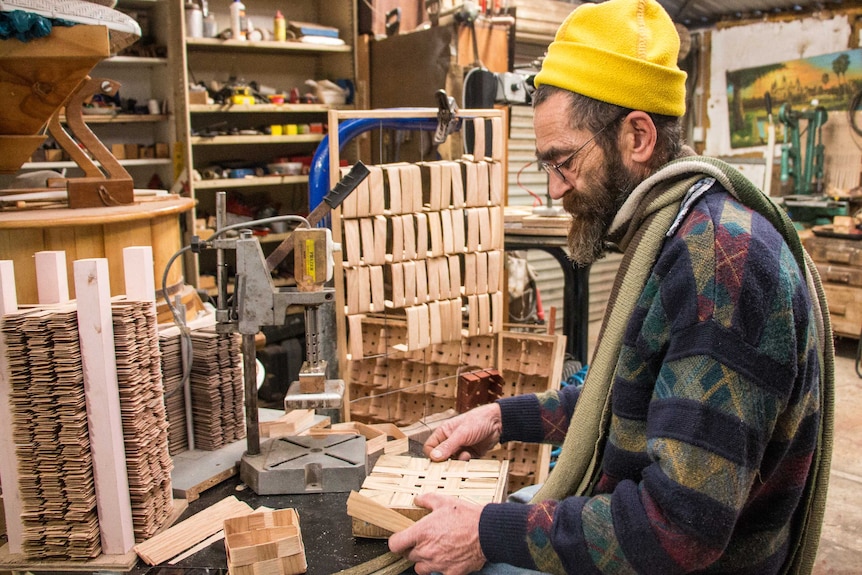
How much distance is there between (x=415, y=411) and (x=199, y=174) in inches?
114

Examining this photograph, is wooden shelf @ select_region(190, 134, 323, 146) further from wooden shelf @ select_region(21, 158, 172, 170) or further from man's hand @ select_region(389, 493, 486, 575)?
man's hand @ select_region(389, 493, 486, 575)

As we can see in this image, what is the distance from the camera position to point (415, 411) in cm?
290

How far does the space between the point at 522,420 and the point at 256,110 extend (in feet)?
12.7

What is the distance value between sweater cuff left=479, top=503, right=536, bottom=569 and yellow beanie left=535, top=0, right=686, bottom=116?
78 cm

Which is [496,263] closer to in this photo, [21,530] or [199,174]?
[21,530]

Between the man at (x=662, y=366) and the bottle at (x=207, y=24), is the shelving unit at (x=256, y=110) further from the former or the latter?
the man at (x=662, y=366)

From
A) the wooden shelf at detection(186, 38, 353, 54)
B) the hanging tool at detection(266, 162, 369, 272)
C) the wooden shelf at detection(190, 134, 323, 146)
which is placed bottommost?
the hanging tool at detection(266, 162, 369, 272)

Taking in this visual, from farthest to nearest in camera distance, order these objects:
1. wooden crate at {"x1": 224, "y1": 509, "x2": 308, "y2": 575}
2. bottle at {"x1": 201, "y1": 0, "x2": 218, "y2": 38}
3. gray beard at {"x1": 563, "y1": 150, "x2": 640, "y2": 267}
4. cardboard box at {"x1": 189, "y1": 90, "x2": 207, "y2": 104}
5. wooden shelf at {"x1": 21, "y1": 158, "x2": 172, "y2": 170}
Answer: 1. bottle at {"x1": 201, "y1": 0, "x2": 218, "y2": 38}
2. cardboard box at {"x1": 189, "y1": 90, "x2": 207, "y2": 104}
3. wooden shelf at {"x1": 21, "y1": 158, "x2": 172, "y2": 170}
4. gray beard at {"x1": 563, "y1": 150, "x2": 640, "y2": 267}
5. wooden crate at {"x1": 224, "y1": 509, "x2": 308, "y2": 575}

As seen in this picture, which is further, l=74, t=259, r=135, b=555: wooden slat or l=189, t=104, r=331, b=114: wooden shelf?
l=189, t=104, r=331, b=114: wooden shelf

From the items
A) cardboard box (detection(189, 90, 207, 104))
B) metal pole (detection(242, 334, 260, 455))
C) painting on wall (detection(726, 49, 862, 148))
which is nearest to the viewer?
metal pole (detection(242, 334, 260, 455))

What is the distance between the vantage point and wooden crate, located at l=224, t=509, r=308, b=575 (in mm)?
1198

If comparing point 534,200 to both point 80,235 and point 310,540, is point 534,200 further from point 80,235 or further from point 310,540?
point 310,540

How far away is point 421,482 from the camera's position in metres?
1.46

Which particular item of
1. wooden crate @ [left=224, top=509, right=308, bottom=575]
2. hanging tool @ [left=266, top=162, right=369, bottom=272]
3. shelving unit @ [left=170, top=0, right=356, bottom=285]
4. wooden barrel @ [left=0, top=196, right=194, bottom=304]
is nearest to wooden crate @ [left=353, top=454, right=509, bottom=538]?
wooden crate @ [left=224, top=509, right=308, bottom=575]
